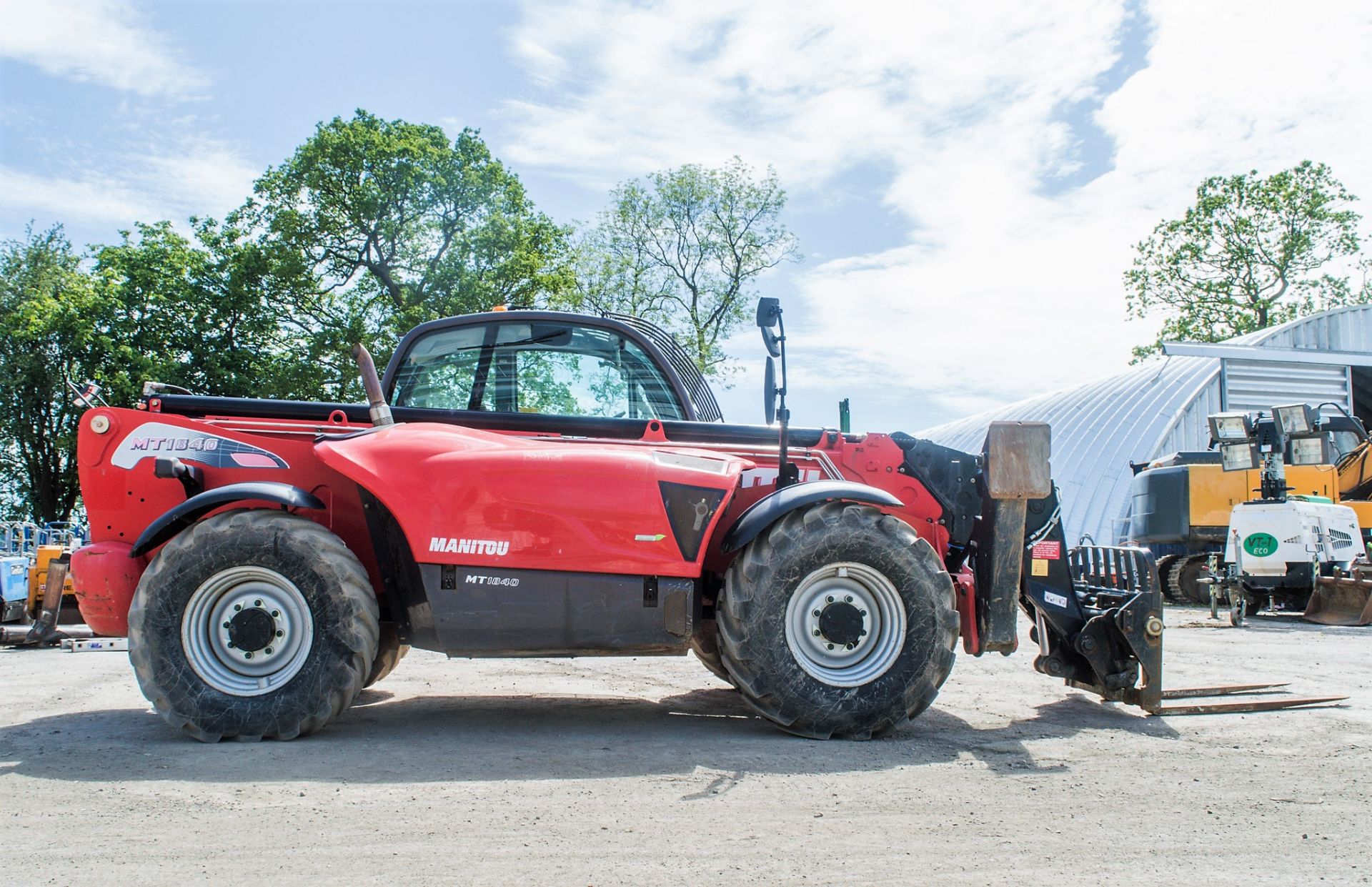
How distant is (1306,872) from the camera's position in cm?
335

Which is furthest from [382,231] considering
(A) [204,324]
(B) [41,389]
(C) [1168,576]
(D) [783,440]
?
(D) [783,440]

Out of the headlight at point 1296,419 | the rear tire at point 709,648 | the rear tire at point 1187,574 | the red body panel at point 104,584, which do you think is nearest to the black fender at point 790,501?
the rear tire at point 709,648

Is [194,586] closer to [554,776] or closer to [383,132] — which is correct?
[554,776]

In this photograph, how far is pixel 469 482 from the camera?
523 centimetres

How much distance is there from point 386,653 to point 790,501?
271cm

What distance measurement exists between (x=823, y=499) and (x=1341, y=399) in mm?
27787

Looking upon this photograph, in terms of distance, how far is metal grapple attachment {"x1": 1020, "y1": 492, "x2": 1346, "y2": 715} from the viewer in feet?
19.9

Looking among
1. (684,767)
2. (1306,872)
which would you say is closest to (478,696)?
(684,767)

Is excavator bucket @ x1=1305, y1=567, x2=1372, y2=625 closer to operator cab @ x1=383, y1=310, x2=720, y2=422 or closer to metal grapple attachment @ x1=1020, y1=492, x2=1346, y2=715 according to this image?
metal grapple attachment @ x1=1020, y1=492, x2=1346, y2=715

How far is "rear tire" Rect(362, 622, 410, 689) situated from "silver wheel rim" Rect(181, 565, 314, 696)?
0.52 metres

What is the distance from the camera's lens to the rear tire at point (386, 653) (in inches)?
237

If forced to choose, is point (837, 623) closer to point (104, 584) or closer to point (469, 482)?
point (469, 482)

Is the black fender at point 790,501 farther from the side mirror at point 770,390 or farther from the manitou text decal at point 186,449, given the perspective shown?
the manitou text decal at point 186,449

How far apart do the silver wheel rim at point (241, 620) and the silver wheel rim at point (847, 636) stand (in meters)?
2.48
